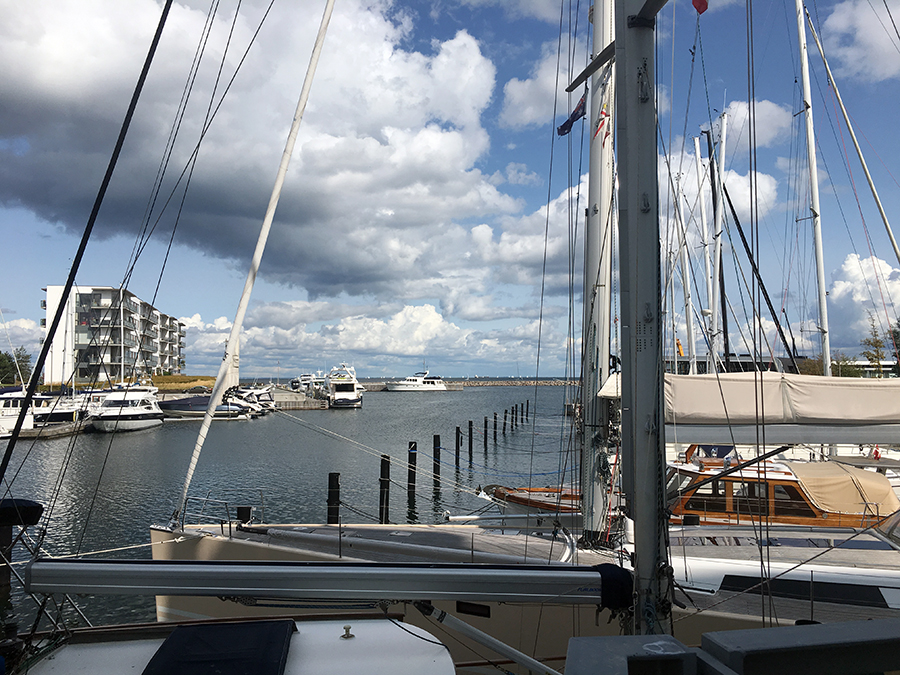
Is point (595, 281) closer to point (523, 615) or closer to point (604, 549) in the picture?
point (604, 549)

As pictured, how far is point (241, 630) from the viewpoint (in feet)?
11.0

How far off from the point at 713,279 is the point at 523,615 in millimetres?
19487

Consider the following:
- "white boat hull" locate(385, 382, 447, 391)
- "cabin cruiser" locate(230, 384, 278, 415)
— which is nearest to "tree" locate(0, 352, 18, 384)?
"cabin cruiser" locate(230, 384, 278, 415)

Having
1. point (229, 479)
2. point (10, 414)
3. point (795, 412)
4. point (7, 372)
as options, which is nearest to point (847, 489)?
point (795, 412)

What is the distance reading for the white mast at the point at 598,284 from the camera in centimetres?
770

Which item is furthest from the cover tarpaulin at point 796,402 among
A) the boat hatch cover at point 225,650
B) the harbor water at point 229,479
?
the boat hatch cover at point 225,650

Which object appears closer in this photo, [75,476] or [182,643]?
[182,643]

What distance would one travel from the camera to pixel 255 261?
24.7 ft

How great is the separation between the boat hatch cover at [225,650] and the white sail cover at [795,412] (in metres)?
5.21

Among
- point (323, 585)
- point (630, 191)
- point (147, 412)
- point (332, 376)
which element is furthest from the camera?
point (332, 376)

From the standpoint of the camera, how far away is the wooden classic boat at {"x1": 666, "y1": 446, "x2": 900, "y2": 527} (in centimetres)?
919

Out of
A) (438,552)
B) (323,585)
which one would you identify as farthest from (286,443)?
(323,585)

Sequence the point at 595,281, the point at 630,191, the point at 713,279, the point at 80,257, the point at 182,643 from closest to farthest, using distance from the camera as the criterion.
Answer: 1. the point at 182,643
2. the point at 630,191
3. the point at 80,257
4. the point at 595,281
5. the point at 713,279

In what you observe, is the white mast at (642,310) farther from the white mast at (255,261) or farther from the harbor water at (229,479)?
the white mast at (255,261)
